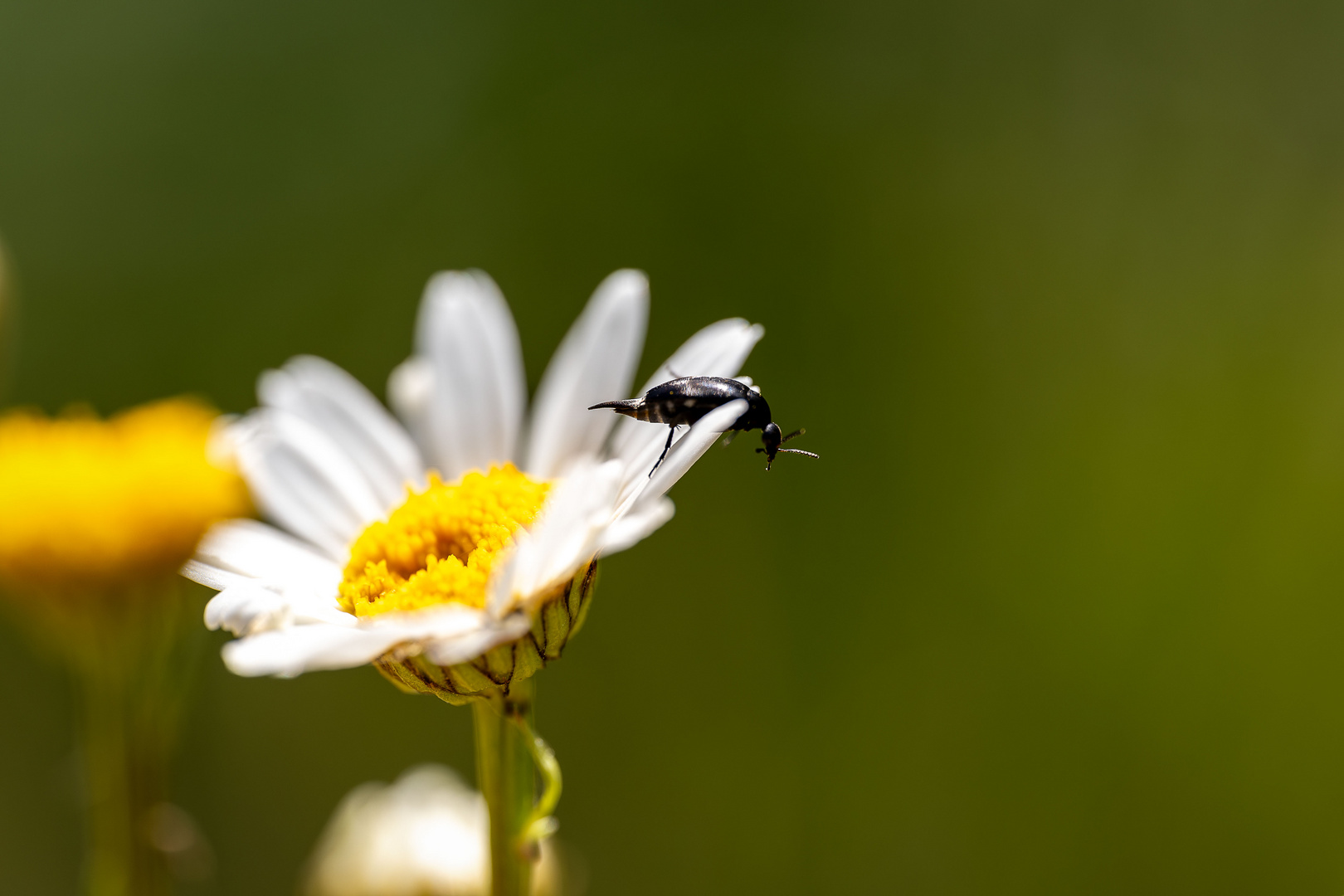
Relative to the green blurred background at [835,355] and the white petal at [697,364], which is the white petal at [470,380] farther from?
the green blurred background at [835,355]

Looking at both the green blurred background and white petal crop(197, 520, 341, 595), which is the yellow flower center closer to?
white petal crop(197, 520, 341, 595)

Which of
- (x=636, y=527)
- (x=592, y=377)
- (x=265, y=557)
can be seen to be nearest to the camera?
(x=636, y=527)

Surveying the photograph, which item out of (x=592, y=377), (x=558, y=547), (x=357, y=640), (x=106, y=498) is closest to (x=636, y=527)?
(x=558, y=547)

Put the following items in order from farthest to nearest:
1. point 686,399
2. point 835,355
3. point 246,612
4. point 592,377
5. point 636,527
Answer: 1. point 835,355
2. point 592,377
3. point 686,399
4. point 246,612
5. point 636,527

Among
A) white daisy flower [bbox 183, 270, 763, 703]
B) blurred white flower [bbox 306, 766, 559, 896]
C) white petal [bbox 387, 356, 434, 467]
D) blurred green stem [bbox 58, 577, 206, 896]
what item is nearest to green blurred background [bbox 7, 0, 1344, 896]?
blurred white flower [bbox 306, 766, 559, 896]

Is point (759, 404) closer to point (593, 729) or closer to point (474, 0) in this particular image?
point (593, 729)

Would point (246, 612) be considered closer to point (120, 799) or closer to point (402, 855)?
point (120, 799)
